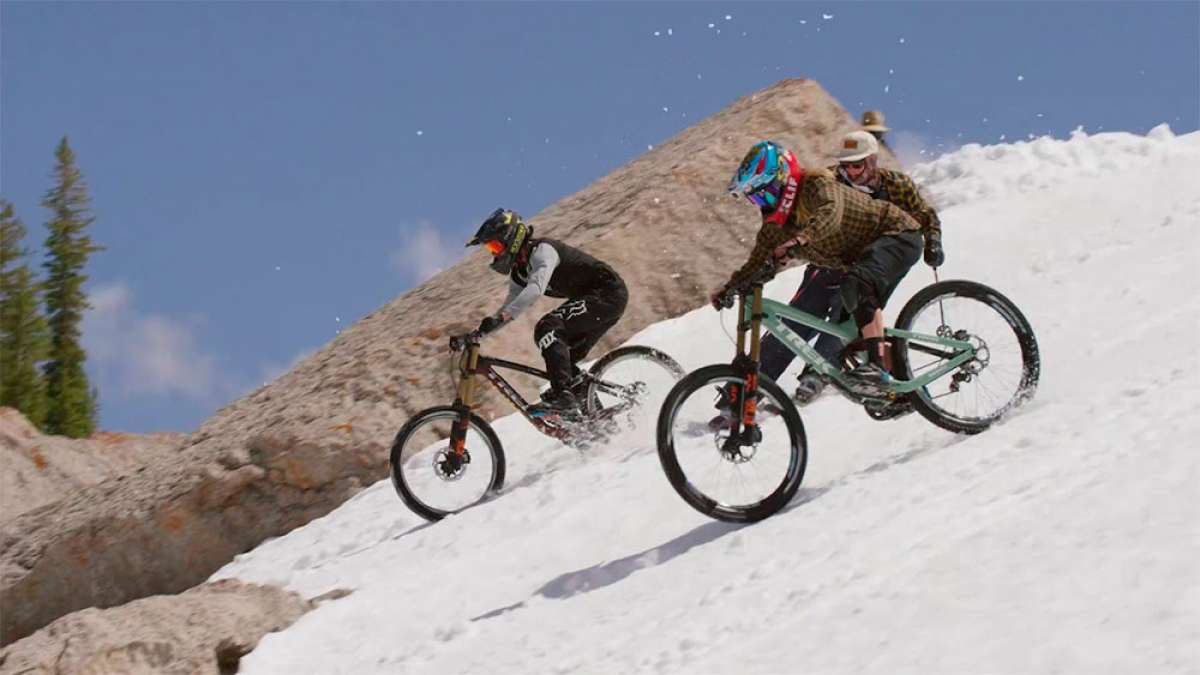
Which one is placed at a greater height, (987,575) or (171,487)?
(171,487)

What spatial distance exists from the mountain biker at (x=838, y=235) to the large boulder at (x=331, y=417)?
5887 millimetres

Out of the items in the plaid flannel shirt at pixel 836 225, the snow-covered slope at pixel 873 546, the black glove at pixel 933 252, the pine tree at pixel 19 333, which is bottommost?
the snow-covered slope at pixel 873 546

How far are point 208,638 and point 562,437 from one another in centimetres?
356

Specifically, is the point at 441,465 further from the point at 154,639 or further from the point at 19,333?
the point at 19,333

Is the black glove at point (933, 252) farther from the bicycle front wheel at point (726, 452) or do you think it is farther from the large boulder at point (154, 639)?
the large boulder at point (154, 639)

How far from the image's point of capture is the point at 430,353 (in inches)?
575

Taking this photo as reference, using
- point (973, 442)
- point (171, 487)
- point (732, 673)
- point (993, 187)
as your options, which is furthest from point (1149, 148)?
point (732, 673)

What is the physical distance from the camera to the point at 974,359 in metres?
8.48

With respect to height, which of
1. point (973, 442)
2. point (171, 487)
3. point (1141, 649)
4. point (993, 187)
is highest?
point (993, 187)

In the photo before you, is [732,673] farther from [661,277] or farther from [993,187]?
[993,187]

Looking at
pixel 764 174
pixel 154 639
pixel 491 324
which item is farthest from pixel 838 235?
pixel 154 639

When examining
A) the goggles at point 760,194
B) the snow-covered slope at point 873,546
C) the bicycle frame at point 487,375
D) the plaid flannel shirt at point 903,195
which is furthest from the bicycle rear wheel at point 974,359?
the bicycle frame at point 487,375

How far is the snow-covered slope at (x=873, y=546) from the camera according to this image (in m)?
5.36

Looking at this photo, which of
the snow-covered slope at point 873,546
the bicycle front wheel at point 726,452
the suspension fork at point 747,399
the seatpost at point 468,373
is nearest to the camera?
the snow-covered slope at point 873,546
